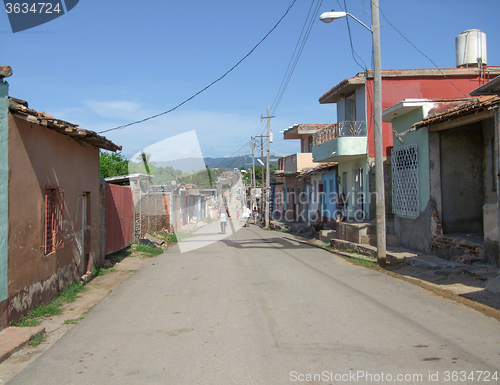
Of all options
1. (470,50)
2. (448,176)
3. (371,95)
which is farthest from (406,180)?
(470,50)

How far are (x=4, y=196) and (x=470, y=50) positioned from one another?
19.4 metres

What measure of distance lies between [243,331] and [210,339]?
1.73 ft

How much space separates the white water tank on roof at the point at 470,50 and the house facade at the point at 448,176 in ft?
25.0

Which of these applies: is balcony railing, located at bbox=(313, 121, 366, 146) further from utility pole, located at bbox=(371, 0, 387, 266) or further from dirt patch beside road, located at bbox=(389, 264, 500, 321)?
dirt patch beside road, located at bbox=(389, 264, 500, 321)

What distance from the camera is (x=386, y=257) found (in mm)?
13055

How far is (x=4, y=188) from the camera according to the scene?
629 centimetres

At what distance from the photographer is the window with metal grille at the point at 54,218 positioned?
8.18 meters

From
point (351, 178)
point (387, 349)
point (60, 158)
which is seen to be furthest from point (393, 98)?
point (387, 349)

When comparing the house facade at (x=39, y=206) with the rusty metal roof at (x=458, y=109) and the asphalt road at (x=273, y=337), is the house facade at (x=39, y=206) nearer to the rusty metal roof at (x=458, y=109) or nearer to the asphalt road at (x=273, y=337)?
the asphalt road at (x=273, y=337)

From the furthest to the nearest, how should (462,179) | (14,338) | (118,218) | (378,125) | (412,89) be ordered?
(412,89), (118,218), (462,179), (378,125), (14,338)

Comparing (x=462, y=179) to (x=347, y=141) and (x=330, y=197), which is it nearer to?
(x=347, y=141)

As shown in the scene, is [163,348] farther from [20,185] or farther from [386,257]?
[386,257]

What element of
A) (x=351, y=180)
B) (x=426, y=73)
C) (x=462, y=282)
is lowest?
(x=462, y=282)

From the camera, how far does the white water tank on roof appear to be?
61.3 ft
